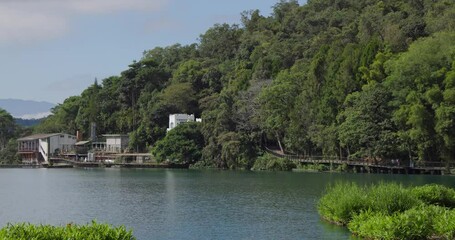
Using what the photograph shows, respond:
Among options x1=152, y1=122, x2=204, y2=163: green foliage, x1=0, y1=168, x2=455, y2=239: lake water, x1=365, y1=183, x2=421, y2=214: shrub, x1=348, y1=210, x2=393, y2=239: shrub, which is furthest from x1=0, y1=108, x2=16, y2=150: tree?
x1=348, y1=210, x2=393, y2=239: shrub

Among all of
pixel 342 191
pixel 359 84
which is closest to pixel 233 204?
pixel 342 191

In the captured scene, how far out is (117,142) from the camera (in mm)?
116312

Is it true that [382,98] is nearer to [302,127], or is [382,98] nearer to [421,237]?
[302,127]

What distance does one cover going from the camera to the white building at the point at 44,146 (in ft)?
396

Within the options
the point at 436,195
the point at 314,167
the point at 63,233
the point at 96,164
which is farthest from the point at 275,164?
the point at 63,233

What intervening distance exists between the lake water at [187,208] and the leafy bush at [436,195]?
4902mm

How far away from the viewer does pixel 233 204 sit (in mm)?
41875

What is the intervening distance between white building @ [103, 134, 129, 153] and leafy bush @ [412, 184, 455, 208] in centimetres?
8691

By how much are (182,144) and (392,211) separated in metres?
70.4

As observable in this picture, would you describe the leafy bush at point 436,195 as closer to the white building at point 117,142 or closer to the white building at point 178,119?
the white building at point 178,119

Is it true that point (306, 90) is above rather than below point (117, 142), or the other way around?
above

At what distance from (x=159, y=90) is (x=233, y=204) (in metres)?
81.1

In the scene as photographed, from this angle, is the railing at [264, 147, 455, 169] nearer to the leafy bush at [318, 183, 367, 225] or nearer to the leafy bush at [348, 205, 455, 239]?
the leafy bush at [318, 183, 367, 225]

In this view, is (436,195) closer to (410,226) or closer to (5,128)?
(410,226)
